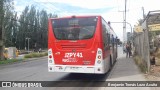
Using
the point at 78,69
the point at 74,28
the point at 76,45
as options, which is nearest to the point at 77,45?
the point at 76,45

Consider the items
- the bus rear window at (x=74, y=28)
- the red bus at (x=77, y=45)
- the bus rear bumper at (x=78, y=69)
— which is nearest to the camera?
the bus rear bumper at (x=78, y=69)

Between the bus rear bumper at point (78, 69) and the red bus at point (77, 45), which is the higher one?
the red bus at point (77, 45)

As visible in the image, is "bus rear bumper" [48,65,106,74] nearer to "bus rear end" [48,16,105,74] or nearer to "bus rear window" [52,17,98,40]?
"bus rear end" [48,16,105,74]

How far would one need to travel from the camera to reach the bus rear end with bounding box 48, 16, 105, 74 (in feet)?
49.4

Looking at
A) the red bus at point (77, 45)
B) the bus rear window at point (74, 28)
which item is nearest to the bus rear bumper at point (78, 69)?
the red bus at point (77, 45)

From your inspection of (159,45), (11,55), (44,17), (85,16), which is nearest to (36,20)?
(44,17)

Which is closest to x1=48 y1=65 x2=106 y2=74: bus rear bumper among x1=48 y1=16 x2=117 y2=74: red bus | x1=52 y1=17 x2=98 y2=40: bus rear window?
x1=48 y1=16 x2=117 y2=74: red bus

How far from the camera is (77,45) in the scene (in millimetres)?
15398

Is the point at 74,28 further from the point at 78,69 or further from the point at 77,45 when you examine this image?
the point at 78,69

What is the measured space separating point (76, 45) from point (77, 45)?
50 millimetres

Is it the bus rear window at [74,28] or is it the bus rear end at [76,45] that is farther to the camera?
the bus rear window at [74,28]

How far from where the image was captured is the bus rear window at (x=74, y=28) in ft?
50.2

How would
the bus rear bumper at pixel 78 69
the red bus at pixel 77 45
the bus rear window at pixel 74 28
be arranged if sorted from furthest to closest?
the bus rear window at pixel 74 28 → the red bus at pixel 77 45 → the bus rear bumper at pixel 78 69

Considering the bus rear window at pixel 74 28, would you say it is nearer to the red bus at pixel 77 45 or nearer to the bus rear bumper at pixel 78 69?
the red bus at pixel 77 45
